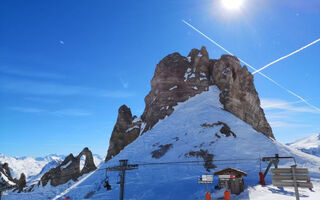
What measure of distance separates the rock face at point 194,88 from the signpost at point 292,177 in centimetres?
5126

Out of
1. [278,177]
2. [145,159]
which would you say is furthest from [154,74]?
[278,177]

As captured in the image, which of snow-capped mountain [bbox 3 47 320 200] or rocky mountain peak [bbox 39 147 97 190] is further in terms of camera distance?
rocky mountain peak [bbox 39 147 97 190]

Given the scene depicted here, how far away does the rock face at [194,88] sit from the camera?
6578cm

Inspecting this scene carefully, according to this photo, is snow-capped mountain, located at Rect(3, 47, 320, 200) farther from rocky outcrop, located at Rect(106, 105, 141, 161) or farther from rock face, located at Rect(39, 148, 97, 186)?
rock face, located at Rect(39, 148, 97, 186)

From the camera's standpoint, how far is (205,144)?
42.3 m

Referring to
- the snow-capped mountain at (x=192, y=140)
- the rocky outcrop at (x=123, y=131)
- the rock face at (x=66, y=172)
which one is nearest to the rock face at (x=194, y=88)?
the rocky outcrop at (x=123, y=131)

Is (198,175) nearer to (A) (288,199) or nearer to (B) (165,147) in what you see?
(B) (165,147)

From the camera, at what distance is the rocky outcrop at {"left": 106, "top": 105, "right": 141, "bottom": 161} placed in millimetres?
80875

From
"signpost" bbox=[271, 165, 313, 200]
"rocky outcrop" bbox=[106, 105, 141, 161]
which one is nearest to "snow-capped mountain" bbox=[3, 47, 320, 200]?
"rocky outcrop" bbox=[106, 105, 141, 161]

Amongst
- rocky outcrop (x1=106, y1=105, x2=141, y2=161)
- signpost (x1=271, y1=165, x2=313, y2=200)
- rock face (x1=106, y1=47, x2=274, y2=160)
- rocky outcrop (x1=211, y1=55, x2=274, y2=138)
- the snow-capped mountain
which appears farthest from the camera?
rocky outcrop (x1=106, y1=105, x2=141, y2=161)

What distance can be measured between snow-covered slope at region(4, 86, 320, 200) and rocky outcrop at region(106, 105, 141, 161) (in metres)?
25.8

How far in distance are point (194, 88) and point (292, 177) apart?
6097 centimetres

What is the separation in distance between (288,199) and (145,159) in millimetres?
27153

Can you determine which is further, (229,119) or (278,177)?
(229,119)
